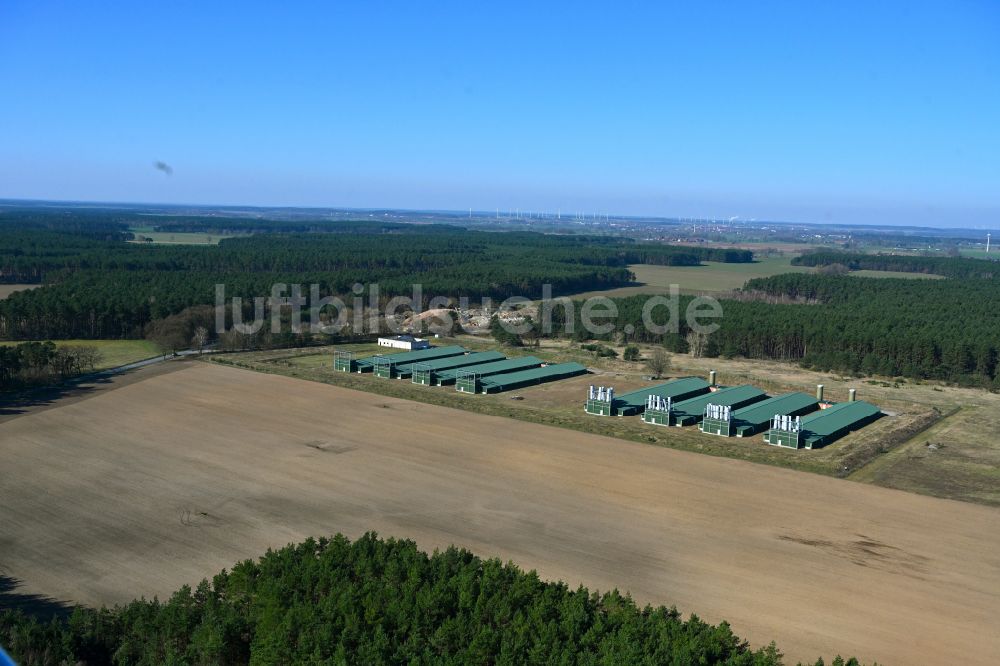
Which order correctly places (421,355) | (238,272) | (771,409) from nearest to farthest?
(771,409), (421,355), (238,272)

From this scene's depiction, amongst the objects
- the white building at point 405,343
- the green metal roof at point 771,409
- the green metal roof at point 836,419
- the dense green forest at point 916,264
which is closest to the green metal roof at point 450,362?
the white building at point 405,343

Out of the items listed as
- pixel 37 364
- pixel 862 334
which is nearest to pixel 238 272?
pixel 37 364

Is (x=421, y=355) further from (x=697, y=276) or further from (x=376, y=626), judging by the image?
(x=697, y=276)

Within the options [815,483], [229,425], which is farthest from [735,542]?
[229,425]

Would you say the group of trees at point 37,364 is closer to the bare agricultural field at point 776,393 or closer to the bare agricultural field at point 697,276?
the bare agricultural field at point 776,393

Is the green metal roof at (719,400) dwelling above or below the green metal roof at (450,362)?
below
